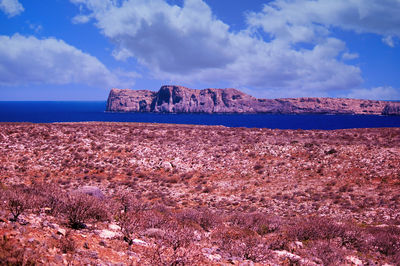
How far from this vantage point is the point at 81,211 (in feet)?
27.7

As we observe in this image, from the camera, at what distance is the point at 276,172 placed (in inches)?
968

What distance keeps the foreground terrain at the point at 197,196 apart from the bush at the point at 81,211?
5 cm

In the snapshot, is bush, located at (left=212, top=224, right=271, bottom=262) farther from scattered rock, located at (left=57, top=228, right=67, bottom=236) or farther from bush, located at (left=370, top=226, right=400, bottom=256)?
scattered rock, located at (left=57, top=228, right=67, bottom=236)

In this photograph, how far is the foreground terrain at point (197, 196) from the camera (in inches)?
284

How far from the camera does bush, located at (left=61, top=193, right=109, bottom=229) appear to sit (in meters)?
8.08

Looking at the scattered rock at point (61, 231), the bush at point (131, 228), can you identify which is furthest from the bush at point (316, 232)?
the scattered rock at point (61, 231)

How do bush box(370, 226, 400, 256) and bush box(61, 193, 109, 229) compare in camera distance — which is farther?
bush box(370, 226, 400, 256)

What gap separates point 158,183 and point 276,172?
1160 centimetres

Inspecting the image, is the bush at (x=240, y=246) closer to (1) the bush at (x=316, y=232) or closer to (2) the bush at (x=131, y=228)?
(1) the bush at (x=316, y=232)

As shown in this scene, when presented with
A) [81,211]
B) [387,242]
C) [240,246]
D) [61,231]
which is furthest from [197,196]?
[61,231]

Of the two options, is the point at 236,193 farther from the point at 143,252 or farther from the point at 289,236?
the point at 143,252

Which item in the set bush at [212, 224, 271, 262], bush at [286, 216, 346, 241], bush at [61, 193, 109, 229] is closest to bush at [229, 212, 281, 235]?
bush at [286, 216, 346, 241]

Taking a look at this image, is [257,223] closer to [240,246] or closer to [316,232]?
[316,232]

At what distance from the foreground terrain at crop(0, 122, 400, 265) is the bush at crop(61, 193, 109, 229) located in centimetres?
5
